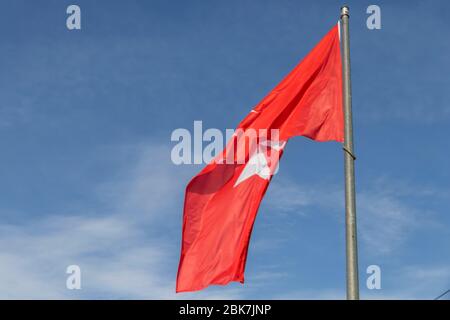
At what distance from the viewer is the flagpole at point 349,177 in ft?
42.1

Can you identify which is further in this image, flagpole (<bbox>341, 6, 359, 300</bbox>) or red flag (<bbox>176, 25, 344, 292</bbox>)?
red flag (<bbox>176, 25, 344, 292</bbox>)

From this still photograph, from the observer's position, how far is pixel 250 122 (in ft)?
50.8

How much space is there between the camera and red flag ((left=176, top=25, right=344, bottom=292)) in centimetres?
1458

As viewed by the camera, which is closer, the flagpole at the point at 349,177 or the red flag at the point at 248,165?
the flagpole at the point at 349,177

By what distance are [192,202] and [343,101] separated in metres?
3.64

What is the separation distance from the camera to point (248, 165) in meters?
15.1

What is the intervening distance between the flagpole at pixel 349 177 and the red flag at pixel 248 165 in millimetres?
612

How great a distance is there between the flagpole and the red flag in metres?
0.61

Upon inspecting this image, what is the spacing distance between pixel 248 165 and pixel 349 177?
231cm

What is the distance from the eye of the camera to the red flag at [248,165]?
47.8 feet
